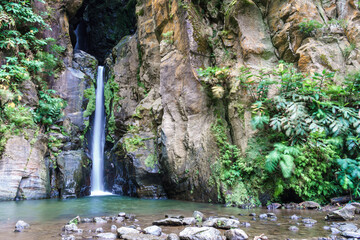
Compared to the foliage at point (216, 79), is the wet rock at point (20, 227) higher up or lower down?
lower down

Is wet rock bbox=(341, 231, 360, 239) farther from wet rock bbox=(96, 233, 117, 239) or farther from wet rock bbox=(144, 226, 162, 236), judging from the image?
wet rock bbox=(96, 233, 117, 239)

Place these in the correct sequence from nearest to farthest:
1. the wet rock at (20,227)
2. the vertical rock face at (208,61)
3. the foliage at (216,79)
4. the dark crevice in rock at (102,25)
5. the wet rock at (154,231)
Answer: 1. the wet rock at (154,231)
2. the wet rock at (20,227)
3. the vertical rock face at (208,61)
4. the foliage at (216,79)
5. the dark crevice in rock at (102,25)

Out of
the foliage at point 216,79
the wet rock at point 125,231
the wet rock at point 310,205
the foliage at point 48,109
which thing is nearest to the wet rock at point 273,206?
the wet rock at point 310,205

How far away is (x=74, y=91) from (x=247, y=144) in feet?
38.1

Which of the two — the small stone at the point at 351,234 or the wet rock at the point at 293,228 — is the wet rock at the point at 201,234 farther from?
the small stone at the point at 351,234

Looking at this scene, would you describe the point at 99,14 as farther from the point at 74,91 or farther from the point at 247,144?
the point at 247,144

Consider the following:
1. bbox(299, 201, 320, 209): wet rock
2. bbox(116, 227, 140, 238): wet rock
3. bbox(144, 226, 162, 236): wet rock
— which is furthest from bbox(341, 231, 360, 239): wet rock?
bbox(299, 201, 320, 209): wet rock

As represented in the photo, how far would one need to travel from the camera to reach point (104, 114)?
16.7 m

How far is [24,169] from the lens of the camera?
34.0ft

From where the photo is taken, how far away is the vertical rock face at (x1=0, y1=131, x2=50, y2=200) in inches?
388

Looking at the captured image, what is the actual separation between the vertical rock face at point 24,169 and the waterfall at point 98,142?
119 inches

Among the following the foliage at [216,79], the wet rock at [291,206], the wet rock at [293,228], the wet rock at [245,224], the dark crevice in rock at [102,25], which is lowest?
the wet rock at [291,206]

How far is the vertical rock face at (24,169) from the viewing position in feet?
32.3

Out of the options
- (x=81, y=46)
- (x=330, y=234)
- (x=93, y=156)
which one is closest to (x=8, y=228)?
(x=330, y=234)
